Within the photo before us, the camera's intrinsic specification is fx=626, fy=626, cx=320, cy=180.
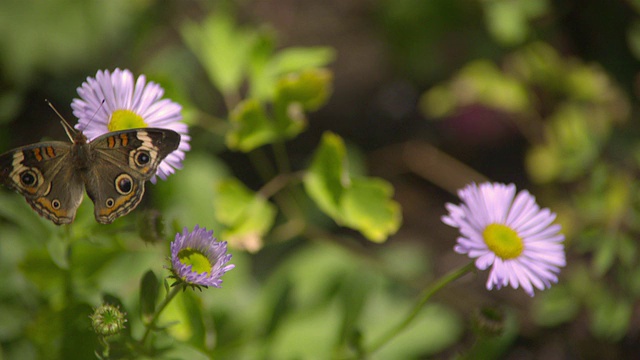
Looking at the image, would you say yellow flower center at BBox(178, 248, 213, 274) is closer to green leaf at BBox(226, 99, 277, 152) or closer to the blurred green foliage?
the blurred green foliage

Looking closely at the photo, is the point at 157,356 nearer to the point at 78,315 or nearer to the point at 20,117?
the point at 78,315

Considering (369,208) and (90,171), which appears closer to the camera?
(90,171)

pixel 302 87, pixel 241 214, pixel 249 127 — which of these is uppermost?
pixel 302 87

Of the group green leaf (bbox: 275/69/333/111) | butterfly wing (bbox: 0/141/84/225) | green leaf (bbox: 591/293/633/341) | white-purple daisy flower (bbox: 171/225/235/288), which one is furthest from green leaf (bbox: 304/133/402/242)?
green leaf (bbox: 591/293/633/341)

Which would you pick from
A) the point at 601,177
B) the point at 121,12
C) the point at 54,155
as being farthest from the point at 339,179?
the point at 121,12

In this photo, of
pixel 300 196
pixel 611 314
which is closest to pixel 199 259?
pixel 300 196

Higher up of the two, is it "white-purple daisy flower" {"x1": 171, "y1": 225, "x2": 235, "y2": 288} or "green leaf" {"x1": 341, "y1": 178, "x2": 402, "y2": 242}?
"green leaf" {"x1": 341, "y1": 178, "x2": 402, "y2": 242}

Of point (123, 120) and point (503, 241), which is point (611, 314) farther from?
point (123, 120)

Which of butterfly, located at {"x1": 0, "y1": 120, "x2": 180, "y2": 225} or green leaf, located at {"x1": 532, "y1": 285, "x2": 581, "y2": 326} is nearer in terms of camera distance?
butterfly, located at {"x1": 0, "y1": 120, "x2": 180, "y2": 225}
